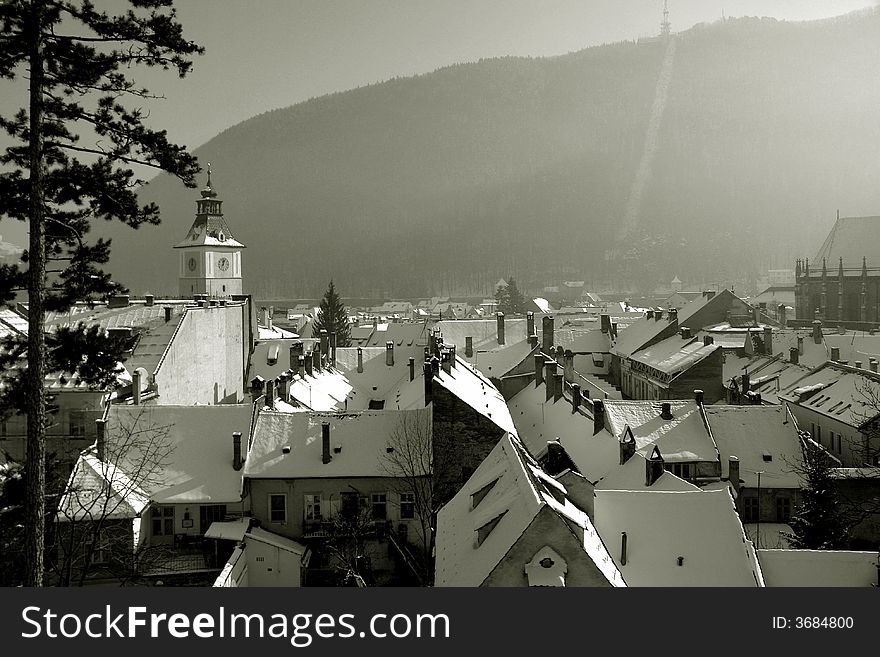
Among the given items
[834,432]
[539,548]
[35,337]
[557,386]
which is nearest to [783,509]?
[834,432]

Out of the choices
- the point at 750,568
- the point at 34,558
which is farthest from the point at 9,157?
the point at 750,568

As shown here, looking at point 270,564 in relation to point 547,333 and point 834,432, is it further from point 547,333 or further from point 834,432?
point 547,333

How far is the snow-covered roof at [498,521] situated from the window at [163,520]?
10.4 m

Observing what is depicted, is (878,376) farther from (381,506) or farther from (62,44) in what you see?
(62,44)

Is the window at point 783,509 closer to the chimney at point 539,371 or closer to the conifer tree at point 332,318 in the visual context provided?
the chimney at point 539,371

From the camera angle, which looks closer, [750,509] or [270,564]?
[270,564]

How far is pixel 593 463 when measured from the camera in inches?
1411

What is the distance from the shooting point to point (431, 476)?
28797mm

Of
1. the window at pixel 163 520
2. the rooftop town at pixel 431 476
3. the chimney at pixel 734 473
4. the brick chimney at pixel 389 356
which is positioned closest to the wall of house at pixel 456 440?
the rooftop town at pixel 431 476

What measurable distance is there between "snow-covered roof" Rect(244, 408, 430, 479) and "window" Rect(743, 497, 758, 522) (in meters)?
15.9

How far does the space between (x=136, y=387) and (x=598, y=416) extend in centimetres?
2030

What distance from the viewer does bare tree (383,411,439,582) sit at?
2856 centimetres

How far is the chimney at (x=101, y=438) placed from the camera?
29.2m

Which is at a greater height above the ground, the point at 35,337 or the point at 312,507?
the point at 35,337
